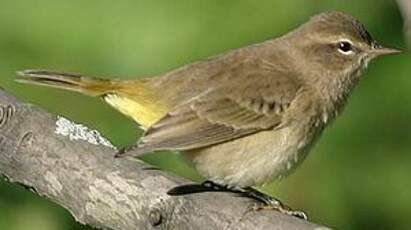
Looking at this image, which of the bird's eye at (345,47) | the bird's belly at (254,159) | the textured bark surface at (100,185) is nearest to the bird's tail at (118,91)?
the bird's belly at (254,159)

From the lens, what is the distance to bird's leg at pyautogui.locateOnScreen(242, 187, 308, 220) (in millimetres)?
3180

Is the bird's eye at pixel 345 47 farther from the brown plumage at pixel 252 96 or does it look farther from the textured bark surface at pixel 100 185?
the textured bark surface at pixel 100 185

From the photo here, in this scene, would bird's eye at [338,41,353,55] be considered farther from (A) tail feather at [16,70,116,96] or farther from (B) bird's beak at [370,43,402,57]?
(A) tail feather at [16,70,116,96]

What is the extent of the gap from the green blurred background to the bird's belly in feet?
0.78

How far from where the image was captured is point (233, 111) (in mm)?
3908

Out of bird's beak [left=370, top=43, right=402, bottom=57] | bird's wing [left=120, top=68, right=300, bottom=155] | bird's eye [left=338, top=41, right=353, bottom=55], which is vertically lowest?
bird's wing [left=120, top=68, right=300, bottom=155]

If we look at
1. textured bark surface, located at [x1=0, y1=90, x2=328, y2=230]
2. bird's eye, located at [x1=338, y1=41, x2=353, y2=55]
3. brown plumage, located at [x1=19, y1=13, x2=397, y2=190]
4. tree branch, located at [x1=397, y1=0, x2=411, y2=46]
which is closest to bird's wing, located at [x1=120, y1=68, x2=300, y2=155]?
brown plumage, located at [x1=19, y1=13, x2=397, y2=190]

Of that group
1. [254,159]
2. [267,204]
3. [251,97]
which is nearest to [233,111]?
[251,97]

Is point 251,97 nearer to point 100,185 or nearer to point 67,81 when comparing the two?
point 67,81

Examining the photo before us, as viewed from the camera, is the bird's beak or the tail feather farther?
the bird's beak

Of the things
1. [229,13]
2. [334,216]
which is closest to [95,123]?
[229,13]

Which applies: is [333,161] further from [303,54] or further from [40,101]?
[40,101]

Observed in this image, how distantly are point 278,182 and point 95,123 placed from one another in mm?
636

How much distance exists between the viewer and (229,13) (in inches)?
165
